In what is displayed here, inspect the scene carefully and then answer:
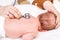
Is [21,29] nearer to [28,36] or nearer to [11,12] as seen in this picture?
[28,36]

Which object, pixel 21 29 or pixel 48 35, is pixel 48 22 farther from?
pixel 21 29

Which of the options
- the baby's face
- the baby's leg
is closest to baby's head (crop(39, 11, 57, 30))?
the baby's face

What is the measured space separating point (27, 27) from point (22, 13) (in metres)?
0.18

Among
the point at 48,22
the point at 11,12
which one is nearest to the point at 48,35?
the point at 48,22

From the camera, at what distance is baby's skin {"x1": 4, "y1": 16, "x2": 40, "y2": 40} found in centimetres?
83

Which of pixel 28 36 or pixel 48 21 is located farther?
pixel 48 21

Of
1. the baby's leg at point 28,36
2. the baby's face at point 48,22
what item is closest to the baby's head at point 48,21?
the baby's face at point 48,22

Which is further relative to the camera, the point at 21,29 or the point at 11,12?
the point at 11,12

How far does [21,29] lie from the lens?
83 centimetres

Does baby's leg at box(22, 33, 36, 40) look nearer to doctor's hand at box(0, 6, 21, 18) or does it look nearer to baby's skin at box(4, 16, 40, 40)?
baby's skin at box(4, 16, 40, 40)

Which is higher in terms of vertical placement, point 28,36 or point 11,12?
point 11,12

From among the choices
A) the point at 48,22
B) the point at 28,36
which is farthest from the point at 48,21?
the point at 28,36

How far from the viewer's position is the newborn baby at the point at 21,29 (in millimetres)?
828

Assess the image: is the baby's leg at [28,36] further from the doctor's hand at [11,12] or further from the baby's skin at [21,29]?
the doctor's hand at [11,12]
